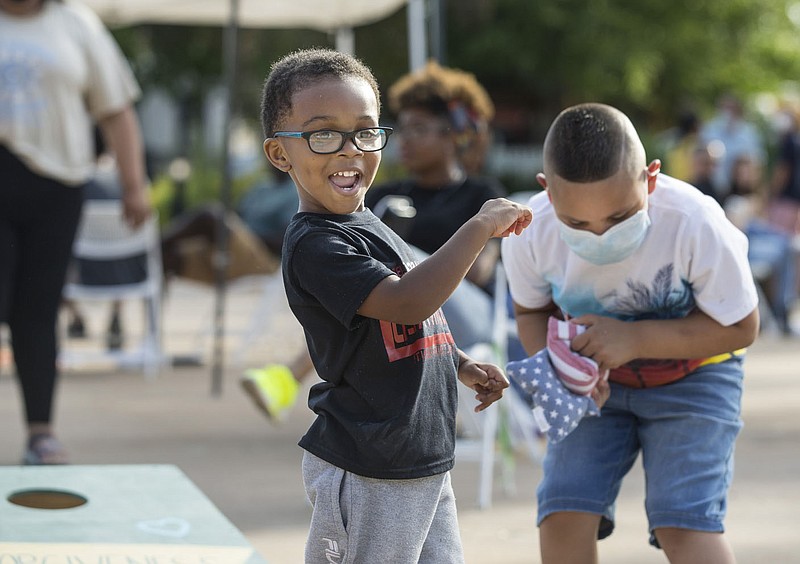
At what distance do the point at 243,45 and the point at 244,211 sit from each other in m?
10.9

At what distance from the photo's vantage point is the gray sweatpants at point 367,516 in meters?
2.46

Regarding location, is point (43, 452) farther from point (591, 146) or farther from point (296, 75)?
point (591, 146)

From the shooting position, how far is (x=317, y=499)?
8.25 feet

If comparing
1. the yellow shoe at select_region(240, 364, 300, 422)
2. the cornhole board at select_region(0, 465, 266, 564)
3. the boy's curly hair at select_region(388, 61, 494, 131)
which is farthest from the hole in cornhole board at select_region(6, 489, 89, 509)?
the boy's curly hair at select_region(388, 61, 494, 131)

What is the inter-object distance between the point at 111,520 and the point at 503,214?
1.49 meters

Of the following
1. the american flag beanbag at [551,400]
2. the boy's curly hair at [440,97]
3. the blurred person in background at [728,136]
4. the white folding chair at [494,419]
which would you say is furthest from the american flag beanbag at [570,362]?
the blurred person in background at [728,136]

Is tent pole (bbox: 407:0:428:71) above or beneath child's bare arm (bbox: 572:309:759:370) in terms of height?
above

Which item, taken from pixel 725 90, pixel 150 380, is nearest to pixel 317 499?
pixel 150 380

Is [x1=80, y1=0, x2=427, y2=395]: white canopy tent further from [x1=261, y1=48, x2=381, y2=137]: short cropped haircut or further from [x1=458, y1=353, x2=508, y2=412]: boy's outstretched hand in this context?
[x1=458, y1=353, x2=508, y2=412]: boy's outstretched hand

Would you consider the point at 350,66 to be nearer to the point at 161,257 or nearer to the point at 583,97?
the point at 161,257

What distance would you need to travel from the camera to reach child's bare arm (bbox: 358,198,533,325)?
2344 mm

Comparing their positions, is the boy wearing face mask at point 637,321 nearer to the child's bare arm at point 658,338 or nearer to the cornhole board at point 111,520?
the child's bare arm at point 658,338

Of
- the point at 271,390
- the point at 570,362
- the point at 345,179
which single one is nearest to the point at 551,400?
the point at 570,362

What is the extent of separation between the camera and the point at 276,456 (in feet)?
19.2
